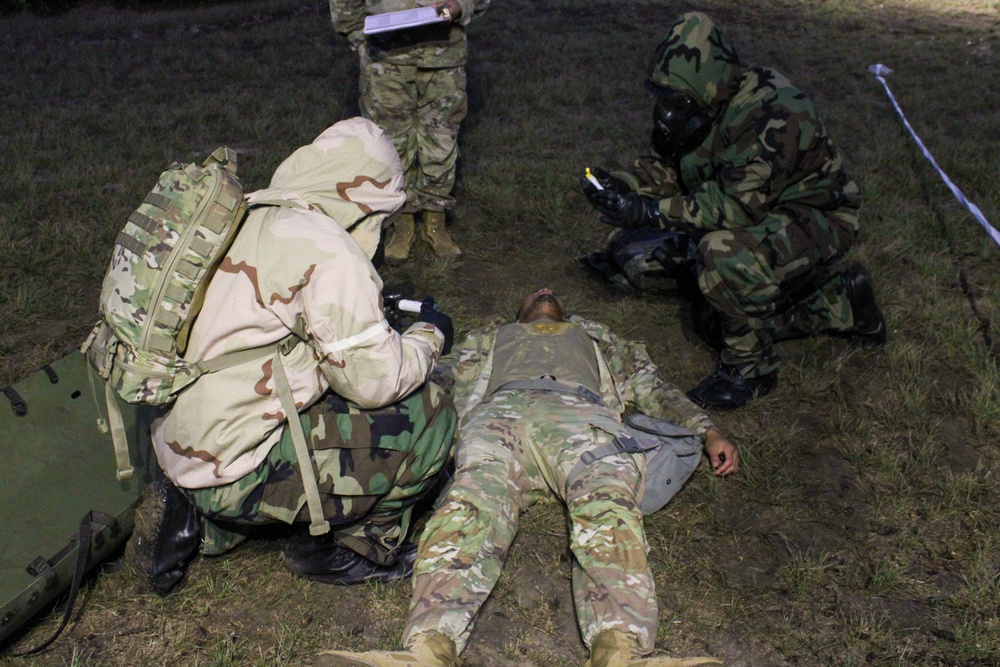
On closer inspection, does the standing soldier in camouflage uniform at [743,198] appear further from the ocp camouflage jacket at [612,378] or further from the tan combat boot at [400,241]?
the tan combat boot at [400,241]

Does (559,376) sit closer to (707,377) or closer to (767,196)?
(707,377)

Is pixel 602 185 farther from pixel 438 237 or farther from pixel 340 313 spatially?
pixel 340 313

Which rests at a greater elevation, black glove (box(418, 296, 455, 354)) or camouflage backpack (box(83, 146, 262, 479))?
camouflage backpack (box(83, 146, 262, 479))

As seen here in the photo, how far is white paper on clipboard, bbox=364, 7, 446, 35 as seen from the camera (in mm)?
4762

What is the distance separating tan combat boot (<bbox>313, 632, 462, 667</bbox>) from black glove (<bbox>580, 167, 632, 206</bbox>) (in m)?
2.33

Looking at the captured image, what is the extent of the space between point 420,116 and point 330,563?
313cm

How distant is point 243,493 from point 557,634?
117 centimetres

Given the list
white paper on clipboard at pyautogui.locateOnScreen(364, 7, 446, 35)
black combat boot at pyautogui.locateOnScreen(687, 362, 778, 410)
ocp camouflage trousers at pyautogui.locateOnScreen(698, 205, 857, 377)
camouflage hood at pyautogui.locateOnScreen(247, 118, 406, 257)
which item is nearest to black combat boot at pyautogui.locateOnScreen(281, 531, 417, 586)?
camouflage hood at pyautogui.locateOnScreen(247, 118, 406, 257)

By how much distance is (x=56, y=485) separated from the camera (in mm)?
3154

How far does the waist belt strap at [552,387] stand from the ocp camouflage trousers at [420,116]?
73.6 inches

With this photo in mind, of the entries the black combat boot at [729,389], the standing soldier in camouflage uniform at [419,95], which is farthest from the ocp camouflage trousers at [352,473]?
the standing soldier in camouflage uniform at [419,95]

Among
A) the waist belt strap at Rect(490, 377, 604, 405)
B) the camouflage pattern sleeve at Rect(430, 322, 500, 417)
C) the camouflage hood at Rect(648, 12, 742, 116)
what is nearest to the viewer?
the waist belt strap at Rect(490, 377, 604, 405)

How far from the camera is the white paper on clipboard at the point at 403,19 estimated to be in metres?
4.76

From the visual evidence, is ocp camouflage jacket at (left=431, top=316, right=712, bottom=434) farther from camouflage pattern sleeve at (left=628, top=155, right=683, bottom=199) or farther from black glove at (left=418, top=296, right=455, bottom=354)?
camouflage pattern sleeve at (left=628, top=155, right=683, bottom=199)
